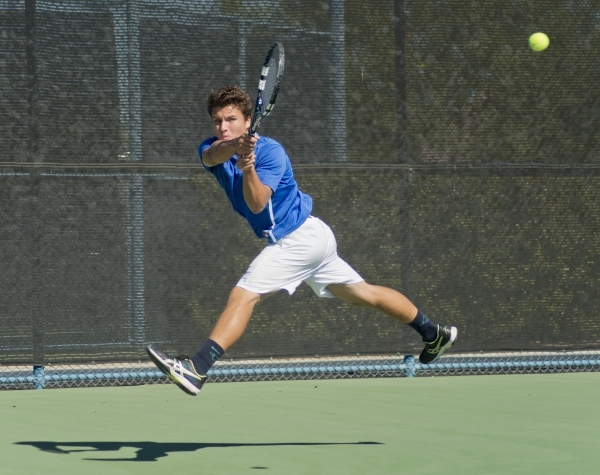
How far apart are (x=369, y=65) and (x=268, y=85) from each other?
7.35ft

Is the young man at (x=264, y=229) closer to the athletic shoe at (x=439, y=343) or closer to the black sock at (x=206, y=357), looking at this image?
the black sock at (x=206, y=357)

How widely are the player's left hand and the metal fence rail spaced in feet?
8.53

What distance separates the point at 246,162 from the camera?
3.98 meters

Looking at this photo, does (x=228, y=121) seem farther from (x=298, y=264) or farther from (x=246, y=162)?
(x=298, y=264)

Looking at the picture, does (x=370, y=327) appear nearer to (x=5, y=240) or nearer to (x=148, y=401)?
(x=148, y=401)

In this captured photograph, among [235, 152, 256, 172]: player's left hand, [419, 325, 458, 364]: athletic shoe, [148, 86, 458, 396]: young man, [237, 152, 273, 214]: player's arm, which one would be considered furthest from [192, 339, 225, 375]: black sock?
[419, 325, 458, 364]: athletic shoe

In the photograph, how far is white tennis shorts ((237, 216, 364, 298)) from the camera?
4287mm

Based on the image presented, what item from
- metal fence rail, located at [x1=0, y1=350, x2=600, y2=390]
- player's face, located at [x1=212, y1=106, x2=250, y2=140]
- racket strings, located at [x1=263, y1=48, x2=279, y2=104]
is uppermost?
racket strings, located at [x1=263, y1=48, x2=279, y2=104]

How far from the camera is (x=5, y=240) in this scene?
6.09 meters

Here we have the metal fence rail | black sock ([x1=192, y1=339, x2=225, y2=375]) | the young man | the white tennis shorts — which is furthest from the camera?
the metal fence rail

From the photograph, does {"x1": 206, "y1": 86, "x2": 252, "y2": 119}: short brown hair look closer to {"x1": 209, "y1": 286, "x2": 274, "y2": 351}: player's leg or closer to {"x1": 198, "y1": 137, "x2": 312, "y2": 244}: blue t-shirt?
{"x1": 198, "y1": 137, "x2": 312, "y2": 244}: blue t-shirt

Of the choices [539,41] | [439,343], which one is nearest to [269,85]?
[439,343]

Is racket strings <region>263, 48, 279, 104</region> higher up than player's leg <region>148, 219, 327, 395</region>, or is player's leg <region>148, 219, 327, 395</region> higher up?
racket strings <region>263, 48, 279, 104</region>

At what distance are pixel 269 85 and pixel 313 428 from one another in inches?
59.1
